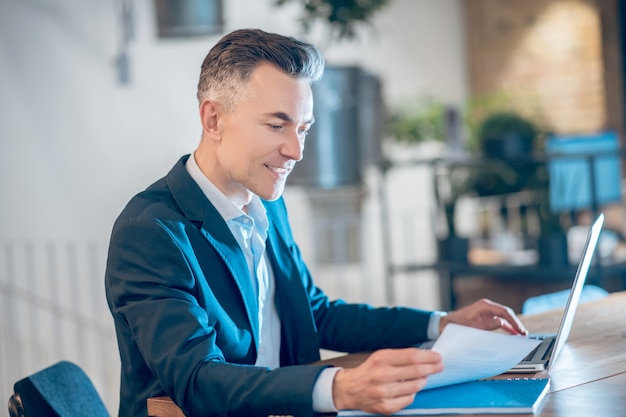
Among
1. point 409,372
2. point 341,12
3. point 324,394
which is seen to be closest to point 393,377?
point 409,372

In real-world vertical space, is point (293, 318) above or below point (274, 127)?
below

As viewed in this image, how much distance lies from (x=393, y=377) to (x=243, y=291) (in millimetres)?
483

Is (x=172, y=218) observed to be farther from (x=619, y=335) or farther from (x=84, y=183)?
(x=84, y=183)

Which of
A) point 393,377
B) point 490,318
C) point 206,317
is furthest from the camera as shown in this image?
point 490,318

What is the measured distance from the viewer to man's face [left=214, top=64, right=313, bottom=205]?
5.12 ft

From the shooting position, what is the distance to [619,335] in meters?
1.72

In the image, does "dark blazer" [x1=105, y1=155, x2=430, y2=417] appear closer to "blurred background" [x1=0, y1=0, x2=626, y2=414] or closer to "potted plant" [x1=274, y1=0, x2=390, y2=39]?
"blurred background" [x1=0, y1=0, x2=626, y2=414]

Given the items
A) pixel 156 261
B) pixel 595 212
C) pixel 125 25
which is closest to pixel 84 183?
pixel 125 25

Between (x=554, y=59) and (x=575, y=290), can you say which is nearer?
(x=575, y=290)

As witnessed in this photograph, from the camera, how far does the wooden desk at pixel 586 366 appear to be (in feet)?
4.00

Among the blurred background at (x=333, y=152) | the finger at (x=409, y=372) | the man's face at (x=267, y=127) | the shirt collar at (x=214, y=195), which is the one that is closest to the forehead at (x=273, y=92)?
the man's face at (x=267, y=127)

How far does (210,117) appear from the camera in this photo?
5.34 ft

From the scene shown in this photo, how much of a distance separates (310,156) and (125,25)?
56.0 inches

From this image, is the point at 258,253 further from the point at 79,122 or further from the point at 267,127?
the point at 79,122
